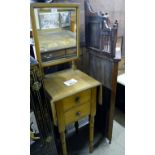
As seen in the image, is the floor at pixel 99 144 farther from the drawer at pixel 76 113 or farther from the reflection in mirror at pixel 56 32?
the reflection in mirror at pixel 56 32

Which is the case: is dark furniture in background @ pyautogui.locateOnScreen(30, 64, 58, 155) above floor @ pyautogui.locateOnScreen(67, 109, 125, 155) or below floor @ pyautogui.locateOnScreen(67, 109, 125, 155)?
above

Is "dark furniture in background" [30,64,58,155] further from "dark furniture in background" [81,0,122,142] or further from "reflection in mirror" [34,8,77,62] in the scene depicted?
"dark furniture in background" [81,0,122,142]

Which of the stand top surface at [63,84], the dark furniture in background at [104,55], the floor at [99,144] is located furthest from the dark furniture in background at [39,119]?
the dark furniture in background at [104,55]

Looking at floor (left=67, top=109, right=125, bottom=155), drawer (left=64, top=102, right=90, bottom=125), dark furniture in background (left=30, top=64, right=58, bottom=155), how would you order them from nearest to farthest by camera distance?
dark furniture in background (left=30, top=64, right=58, bottom=155) < drawer (left=64, top=102, right=90, bottom=125) < floor (left=67, top=109, right=125, bottom=155)

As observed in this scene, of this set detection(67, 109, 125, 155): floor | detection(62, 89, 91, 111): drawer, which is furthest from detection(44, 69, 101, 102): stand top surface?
detection(67, 109, 125, 155): floor

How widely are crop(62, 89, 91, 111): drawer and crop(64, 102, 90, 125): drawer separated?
1.6 inches

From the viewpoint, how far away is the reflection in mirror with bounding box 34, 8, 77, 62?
3.59 feet

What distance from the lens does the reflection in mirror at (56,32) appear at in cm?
109

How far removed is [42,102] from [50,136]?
0.35 metres

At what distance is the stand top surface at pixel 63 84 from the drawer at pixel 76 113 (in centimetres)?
18
